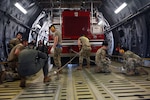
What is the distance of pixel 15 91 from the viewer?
19.5ft

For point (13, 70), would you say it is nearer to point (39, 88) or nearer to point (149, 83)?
point (39, 88)

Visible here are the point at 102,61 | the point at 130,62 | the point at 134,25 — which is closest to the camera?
the point at 130,62

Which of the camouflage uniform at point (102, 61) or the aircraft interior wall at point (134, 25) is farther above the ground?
the aircraft interior wall at point (134, 25)

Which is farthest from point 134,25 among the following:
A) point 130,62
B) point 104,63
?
point 130,62

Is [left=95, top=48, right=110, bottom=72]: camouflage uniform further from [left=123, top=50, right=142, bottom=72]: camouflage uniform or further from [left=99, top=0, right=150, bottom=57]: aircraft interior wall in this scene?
[left=99, top=0, right=150, bottom=57]: aircraft interior wall

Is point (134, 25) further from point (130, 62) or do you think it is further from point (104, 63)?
point (130, 62)

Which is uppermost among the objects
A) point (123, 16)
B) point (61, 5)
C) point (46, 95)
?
point (61, 5)

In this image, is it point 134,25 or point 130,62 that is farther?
point 134,25

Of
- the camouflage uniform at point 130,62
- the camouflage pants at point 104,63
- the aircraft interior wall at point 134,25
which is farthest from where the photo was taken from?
the aircraft interior wall at point 134,25

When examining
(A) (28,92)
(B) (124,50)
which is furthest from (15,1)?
(A) (28,92)

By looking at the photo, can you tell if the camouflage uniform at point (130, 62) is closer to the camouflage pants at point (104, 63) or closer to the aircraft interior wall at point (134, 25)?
the camouflage pants at point (104, 63)

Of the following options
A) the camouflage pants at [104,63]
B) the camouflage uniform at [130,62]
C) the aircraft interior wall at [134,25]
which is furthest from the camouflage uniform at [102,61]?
the aircraft interior wall at [134,25]

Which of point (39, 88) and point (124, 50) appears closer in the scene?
point (39, 88)

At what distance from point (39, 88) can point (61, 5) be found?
32.9 feet
